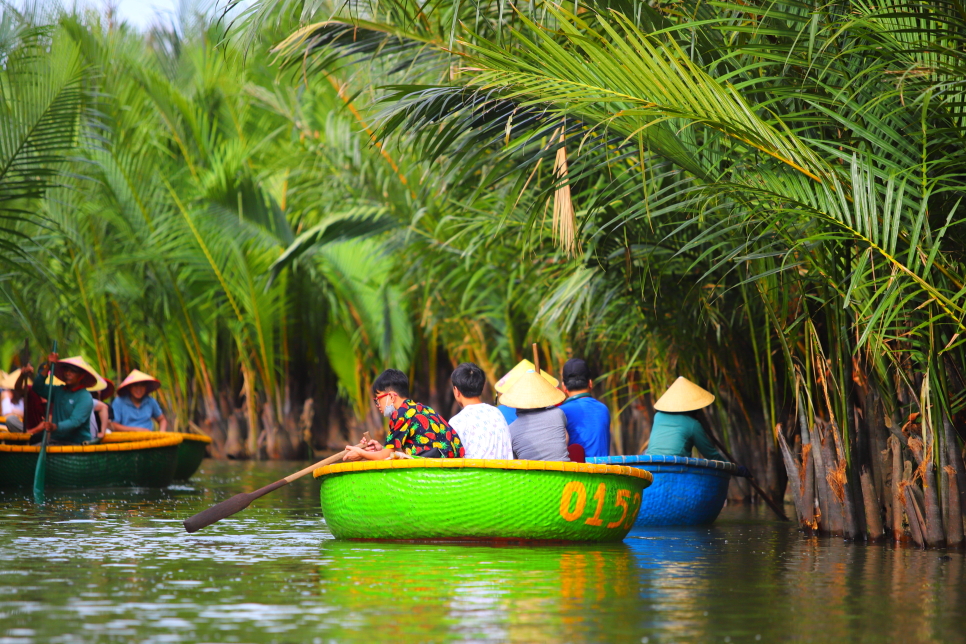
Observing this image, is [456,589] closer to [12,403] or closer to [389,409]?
[389,409]

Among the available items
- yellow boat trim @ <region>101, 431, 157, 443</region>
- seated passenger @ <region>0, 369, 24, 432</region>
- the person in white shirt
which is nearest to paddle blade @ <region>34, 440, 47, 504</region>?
yellow boat trim @ <region>101, 431, 157, 443</region>

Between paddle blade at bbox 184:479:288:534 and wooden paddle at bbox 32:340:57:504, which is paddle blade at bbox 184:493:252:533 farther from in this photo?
wooden paddle at bbox 32:340:57:504

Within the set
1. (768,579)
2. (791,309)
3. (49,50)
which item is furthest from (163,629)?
(49,50)

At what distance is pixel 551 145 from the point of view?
28.5 ft

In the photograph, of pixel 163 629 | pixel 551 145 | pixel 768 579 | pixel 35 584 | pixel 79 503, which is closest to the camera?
pixel 163 629

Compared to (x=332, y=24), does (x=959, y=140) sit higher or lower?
lower

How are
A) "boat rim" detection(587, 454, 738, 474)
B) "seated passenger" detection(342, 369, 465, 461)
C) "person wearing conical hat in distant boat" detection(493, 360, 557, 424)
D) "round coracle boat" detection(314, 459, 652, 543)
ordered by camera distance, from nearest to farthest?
"round coracle boat" detection(314, 459, 652, 543) < "seated passenger" detection(342, 369, 465, 461) < "boat rim" detection(587, 454, 738, 474) < "person wearing conical hat in distant boat" detection(493, 360, 557, 424)

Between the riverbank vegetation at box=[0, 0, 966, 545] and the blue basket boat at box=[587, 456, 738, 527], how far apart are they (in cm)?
77

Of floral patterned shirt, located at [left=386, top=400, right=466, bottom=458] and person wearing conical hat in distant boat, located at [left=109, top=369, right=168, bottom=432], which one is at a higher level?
person wearing conical hat in distant boat, located at [left=109, top=369, right=168, bottom=432]

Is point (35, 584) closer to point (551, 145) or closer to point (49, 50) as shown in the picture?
point (551, 145)

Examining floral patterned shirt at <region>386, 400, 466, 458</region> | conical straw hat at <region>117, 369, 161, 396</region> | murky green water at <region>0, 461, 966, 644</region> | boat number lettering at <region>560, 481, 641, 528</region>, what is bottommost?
murky green water at <region>0, 461, 966, 644</region>

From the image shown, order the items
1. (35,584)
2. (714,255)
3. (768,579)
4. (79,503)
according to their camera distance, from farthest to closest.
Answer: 1. (79,503)
2. (714,255)
3. (768,579)
4. (35,584)

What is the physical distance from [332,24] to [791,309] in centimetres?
467

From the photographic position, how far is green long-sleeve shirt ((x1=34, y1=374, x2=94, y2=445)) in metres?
13.4
